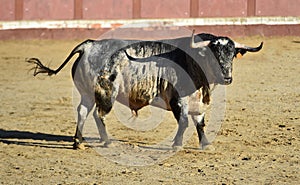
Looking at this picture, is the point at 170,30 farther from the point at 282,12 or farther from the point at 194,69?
the point at 194,69

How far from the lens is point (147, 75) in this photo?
7082 millimetres

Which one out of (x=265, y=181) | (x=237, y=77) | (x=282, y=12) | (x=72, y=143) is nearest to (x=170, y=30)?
(x=282, y=12)

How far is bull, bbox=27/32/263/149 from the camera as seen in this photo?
7023 mm

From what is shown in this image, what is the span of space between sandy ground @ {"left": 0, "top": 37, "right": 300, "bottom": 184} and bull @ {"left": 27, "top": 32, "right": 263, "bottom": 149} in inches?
16.8

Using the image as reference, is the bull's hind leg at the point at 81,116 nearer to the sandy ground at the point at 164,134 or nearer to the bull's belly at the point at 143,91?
the sandy ground at the point at 164,134

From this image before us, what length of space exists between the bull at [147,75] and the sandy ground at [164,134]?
0.43 metres

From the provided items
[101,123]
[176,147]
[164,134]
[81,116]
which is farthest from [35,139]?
[176,147]

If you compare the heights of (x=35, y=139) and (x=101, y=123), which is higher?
(x=101, y=123)

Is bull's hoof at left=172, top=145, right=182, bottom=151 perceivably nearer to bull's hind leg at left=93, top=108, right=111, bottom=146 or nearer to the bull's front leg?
the bull's front leg

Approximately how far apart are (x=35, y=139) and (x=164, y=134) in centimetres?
122

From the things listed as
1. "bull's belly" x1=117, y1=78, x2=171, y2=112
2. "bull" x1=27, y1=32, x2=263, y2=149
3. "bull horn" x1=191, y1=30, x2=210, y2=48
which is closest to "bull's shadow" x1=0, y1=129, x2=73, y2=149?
"bull" x1=27, y1=32, x2=263, y2=149

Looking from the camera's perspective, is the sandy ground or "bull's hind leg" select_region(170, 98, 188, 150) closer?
the sandy ground

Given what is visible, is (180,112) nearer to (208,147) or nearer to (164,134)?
(208,147)

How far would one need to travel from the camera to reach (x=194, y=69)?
702 cm
